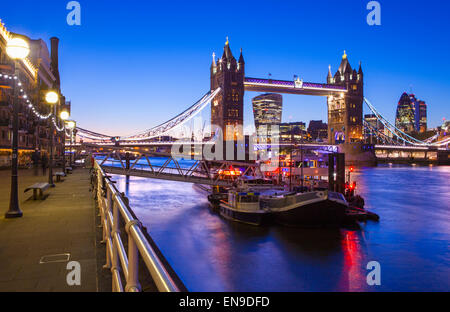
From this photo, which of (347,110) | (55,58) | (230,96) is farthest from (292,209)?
(347,110)

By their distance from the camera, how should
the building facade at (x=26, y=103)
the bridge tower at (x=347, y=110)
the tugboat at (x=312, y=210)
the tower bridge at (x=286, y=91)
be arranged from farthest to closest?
the bridge tower at (x=347, y=110), the tower bridge at (x=286, y=91), the building facade at (x=26, y=103), the tugboat at (x=312, y=210)

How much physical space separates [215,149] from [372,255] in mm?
67806

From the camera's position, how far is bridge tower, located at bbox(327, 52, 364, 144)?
12469 cm

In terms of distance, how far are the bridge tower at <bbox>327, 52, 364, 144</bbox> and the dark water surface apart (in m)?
97.6

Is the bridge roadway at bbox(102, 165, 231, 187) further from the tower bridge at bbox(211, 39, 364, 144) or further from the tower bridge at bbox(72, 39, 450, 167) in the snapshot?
the tower bridge at bbox(211, 39, 364, 144)

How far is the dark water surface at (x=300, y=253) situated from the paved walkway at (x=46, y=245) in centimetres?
789

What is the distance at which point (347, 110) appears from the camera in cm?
12519

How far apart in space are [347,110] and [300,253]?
115318mm

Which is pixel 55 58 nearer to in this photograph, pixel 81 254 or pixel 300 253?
pixel 300 253

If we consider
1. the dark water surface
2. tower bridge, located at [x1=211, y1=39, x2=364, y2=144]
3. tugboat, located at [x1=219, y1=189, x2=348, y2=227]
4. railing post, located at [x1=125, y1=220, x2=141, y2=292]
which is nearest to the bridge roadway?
the dark water surface

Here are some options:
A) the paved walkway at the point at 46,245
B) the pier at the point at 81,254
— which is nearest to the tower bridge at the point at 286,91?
the paved walkway at the point at 46,245

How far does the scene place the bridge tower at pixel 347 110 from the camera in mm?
124688

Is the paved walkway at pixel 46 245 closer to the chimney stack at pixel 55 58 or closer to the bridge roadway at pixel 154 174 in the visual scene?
the bridge roadway at pixel 154 174

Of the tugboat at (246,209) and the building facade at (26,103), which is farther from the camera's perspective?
the building facade at (26,103)
